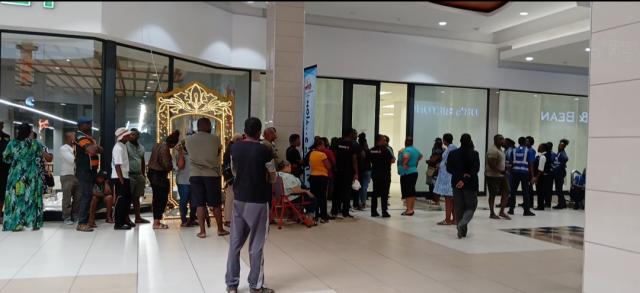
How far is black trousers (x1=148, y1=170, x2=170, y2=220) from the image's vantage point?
22.8 ft

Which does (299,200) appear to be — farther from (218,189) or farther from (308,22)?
(308,22)

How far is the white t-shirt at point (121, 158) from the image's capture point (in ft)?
21.6

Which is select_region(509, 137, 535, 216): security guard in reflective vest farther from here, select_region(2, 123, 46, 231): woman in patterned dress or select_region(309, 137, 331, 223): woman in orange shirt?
select_region(2, 123, 46, 231): woman in patterned dress

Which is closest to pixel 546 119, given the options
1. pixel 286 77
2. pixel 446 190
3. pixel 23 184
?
pixel 446 190

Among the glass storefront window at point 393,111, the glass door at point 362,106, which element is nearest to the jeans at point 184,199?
the glass door at point 362,106

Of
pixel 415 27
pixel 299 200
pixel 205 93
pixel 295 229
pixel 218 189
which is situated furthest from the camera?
pixel 415 27

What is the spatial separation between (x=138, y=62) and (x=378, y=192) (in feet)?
16.0

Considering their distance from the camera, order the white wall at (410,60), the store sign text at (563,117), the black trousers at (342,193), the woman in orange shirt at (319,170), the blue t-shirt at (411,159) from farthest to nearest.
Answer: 1. the store sign text at (563,117)
2. the white wall at (410,60)
3. the blue t-shirt at (411,159)
4. the black trousers at (342,193)
5. the woman in orange shirt at (319,170)

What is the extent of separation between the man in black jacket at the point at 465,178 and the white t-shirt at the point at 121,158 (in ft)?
15.2

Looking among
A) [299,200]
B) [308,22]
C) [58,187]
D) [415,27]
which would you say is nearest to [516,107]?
[415,27]

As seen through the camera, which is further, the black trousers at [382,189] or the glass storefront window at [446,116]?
the glass storefront window at [446,116]

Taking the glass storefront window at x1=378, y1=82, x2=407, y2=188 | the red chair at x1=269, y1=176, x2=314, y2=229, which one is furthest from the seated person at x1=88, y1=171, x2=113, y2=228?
the glass storefront window at x1=378, y1=82, x2=407, y2=188

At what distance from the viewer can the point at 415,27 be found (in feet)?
37.2

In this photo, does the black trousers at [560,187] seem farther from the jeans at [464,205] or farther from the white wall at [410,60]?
the jeans at [464,205]
